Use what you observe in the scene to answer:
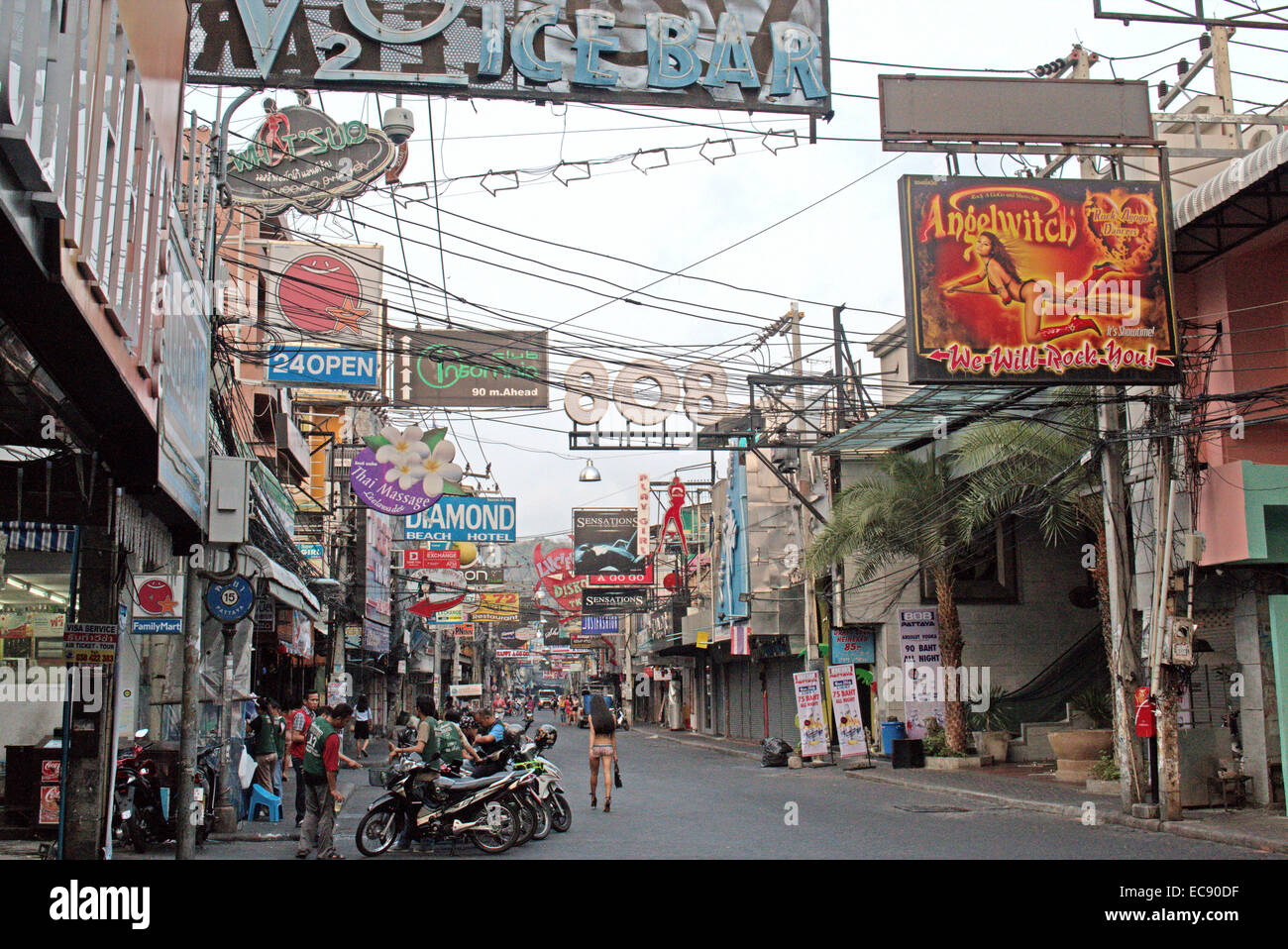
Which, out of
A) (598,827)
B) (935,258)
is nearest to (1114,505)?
(935,258)

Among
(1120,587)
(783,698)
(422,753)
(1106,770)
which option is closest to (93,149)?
(422,753)

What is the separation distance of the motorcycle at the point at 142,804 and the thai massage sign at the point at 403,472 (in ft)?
14.8

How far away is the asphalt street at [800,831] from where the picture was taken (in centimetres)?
1334

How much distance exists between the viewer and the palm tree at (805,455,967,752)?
26.9 meters

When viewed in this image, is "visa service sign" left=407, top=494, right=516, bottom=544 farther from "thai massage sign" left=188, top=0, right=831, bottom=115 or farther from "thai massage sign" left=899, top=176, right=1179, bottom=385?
"thai massage sign" left=188, top=0, right=831, bottom=115

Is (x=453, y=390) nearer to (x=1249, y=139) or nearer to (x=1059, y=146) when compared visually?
(x=1059, y=146)

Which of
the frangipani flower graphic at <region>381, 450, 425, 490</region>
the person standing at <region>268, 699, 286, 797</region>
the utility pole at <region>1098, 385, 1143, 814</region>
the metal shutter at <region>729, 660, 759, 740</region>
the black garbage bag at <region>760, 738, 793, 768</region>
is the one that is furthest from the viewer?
the metal shutter at <region>729, 660, 759, 740</region>

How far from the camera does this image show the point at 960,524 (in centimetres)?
2697

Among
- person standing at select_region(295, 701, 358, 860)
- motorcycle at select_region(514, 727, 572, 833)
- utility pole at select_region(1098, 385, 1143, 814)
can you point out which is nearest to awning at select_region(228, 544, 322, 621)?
person standing at select_region(295, 701, 358, 860)

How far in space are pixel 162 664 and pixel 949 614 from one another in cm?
1631

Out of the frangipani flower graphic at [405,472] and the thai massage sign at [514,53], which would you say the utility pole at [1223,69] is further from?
the frangipani flower graphic at [405,472]

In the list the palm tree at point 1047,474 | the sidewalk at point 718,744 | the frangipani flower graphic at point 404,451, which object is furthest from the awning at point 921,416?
the sidewalk at point 718,744

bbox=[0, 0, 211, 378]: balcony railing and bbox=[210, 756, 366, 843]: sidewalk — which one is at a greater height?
bbox=[0, 0, 211, 378]: balcony railing

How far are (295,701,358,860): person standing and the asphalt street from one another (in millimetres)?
816
